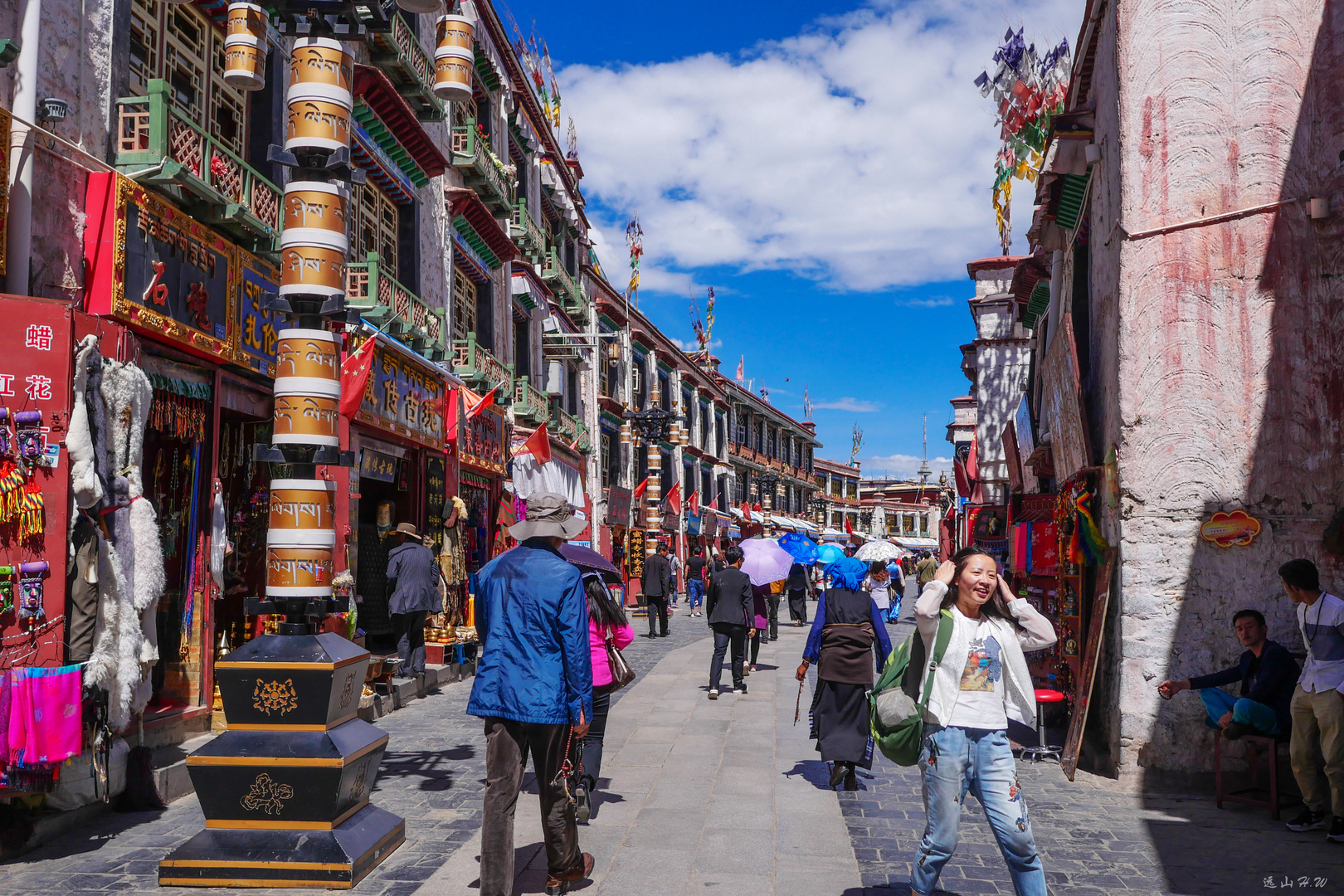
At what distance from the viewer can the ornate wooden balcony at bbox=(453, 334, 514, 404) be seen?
53.6 feet

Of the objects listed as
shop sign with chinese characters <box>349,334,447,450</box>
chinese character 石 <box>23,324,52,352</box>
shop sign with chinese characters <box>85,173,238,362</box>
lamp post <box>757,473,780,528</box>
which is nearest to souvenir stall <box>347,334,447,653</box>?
shop sign with chinese characters <box>349,334,447,450</box>

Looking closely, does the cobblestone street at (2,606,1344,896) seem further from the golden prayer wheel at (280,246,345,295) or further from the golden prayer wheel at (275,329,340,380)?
the golden prayer wheel at (280,246,345,295)

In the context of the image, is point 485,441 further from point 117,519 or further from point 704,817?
point 704,817

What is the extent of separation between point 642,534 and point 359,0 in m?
19.7

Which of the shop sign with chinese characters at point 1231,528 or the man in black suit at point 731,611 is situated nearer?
the shop sign with chinese characters at point 1231,528

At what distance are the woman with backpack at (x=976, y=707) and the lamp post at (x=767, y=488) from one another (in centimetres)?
4531

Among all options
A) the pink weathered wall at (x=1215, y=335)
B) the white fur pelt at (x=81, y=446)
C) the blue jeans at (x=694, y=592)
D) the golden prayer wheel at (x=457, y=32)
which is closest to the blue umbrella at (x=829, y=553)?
the pink weathered wall at (x=1215, y=335)

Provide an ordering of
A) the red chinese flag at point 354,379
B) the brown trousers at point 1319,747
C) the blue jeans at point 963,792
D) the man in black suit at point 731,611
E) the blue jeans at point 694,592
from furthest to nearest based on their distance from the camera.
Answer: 1. the blue jeans at point 694,592
2. the man in black suit at point 731,611
3. the red chinese flag at point 354,379
4. the brown trousers at point 1319,747
5. the blue jeans at point 963,792

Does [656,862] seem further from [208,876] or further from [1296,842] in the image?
[1296,842]

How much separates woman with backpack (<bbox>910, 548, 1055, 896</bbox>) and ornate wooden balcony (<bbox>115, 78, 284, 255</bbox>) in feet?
21.8

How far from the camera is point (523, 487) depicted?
63.0ft

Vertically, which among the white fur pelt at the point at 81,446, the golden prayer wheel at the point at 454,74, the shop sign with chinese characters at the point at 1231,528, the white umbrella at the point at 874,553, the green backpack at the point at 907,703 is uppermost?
the golden prayer wheel at the point at 454,74

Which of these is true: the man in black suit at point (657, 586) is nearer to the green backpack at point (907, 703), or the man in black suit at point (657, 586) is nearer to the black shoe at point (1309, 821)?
the black shoe at point (1309, 821)

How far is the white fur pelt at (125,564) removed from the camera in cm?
618
